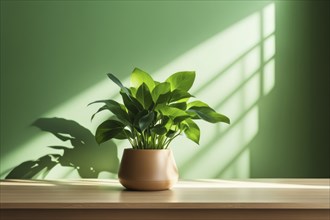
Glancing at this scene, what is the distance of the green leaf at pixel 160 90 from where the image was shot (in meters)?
1.61

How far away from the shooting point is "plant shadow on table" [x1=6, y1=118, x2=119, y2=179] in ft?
6.26

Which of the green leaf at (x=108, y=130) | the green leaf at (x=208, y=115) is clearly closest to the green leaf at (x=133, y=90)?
the green leaf at (x=108, y=130)

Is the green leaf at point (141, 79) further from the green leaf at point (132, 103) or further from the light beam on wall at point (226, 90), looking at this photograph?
the light beam on wall at point (226, 90)

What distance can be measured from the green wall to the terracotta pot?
0.37 meters

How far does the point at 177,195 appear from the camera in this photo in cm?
147

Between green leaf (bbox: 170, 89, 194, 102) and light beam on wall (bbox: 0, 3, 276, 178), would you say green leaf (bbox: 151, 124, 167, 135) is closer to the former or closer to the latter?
green leaf (bbox: 170, 89, 194, 102)

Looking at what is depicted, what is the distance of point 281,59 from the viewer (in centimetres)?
202

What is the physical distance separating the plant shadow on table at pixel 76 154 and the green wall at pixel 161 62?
0.04 metres

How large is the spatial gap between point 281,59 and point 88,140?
93 cm

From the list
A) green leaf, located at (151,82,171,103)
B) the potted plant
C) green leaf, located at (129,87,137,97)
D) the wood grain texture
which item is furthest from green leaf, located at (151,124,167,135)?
the wood grain texture

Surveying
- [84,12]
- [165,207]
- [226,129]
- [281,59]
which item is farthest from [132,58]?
[165,207]

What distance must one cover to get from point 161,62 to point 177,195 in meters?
0.71

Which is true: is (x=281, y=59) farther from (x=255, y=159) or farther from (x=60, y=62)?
(x=60, y=62)

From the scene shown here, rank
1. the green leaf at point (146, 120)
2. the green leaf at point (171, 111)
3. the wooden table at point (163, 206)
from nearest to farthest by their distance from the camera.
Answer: the wooden table at point (163, 206)
the green leaf at point (146, 120)
the green leaf at point (171, 111)
